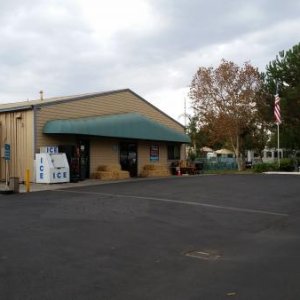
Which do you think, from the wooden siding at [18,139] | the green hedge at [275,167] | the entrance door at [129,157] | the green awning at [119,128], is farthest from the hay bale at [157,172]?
the wooden siding at [18,139]

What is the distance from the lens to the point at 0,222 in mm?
11070

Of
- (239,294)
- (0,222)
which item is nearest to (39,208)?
(0,222)

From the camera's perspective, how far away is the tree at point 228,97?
45.3 m

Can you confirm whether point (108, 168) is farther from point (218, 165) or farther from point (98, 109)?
point (218, 165)

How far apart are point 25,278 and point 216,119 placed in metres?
40.2

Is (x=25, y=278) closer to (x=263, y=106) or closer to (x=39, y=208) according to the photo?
(x=39, y=208)

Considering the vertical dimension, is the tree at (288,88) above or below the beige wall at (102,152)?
above

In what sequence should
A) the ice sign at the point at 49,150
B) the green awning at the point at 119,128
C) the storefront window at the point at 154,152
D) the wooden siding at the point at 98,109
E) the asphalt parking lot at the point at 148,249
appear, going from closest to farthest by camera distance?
the asphalt parking lot at the point at 148,249, the ice sign at the point at 49,150, the green awning at the point at 119,128, the wooden siding at the point at 98,109, the storefront window at the point at 154,152

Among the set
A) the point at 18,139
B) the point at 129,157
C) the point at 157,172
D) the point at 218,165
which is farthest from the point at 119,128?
the point at 218,165

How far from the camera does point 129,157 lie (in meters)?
30.3

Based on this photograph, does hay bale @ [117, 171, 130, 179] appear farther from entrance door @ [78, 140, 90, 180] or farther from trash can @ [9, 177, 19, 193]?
trash can @ [9, 177, 19, 193]

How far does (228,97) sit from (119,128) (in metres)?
20.5

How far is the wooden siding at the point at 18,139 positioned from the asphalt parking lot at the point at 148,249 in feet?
27.6

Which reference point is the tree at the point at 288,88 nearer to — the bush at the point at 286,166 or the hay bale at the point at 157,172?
the bush at the point at 286,166
